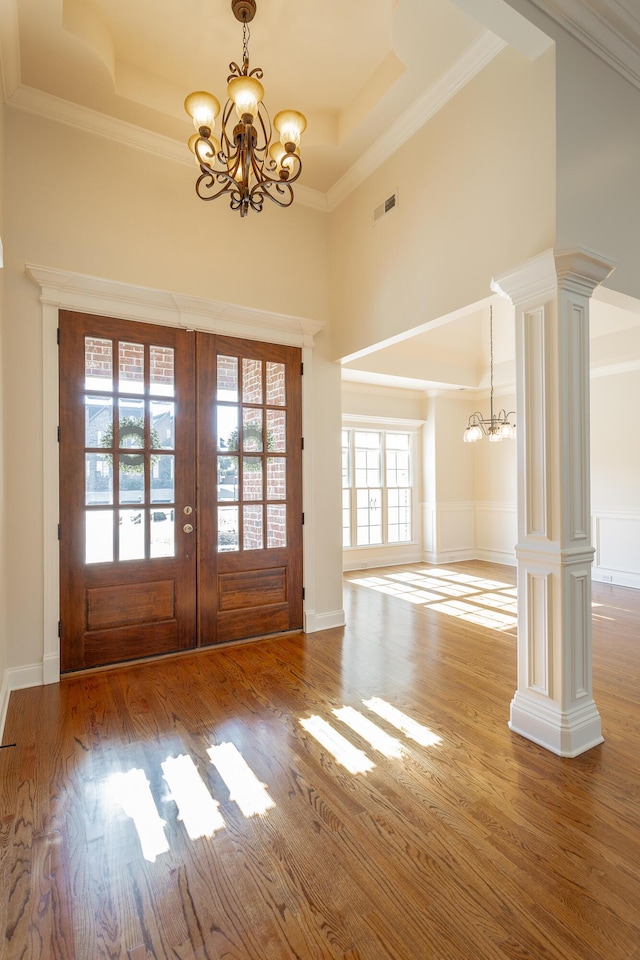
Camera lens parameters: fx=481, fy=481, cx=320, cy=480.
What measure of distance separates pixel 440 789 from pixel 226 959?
1120 mm

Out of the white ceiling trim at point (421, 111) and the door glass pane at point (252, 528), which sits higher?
the white ceiling trim at point (421, 111)

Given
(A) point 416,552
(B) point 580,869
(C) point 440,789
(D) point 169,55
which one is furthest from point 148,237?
(A) point 416,552

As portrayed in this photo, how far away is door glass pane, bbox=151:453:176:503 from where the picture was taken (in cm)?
374

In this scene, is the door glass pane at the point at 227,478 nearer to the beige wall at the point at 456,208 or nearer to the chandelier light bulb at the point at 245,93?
the beige wall at the point at 456,208

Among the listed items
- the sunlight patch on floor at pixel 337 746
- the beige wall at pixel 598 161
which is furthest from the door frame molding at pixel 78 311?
the beige wall at pixel 598 161

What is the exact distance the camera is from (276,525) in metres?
4.32

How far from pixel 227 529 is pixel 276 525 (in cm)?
46

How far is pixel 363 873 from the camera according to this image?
5.63 feet

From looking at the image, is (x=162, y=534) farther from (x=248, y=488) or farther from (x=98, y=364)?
(x=98, y=364)

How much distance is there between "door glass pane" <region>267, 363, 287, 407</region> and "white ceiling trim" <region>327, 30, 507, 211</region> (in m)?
1.65

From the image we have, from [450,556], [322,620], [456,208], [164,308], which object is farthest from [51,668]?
[450,556]

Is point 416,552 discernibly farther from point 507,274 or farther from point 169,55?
point 169,55

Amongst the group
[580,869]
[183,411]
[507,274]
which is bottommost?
[580,869]

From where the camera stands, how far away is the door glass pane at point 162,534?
3746 mm
